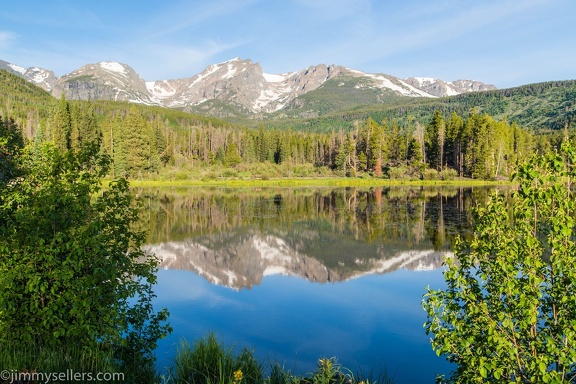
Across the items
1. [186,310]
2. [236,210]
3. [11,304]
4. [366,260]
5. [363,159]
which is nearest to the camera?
[11,304]

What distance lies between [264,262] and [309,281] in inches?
158

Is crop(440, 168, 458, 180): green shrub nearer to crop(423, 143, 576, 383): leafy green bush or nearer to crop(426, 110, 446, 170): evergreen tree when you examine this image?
crop(426, 110, 446, 170): evergreen tree

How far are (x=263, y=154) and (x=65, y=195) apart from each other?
12766cm

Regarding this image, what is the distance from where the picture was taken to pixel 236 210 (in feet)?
147

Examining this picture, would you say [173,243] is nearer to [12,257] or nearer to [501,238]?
[12,257]

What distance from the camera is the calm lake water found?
12.2 m

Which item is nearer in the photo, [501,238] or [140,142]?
[501,238]

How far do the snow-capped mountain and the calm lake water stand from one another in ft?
0.21

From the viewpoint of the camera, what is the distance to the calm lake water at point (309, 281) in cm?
1219

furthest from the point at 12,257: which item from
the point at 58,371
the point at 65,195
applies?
the point at 58,371

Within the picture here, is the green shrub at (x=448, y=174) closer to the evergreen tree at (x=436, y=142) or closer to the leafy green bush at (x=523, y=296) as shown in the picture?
the evergreen tree at (x=436, y=142)

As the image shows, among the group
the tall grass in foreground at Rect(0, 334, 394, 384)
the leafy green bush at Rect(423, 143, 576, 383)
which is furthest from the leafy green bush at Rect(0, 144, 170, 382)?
the leafy green bush at Rect(423, 143, 576, 383)

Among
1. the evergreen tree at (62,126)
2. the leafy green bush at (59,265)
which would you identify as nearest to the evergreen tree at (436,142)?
the evergreen tree at (62,126)

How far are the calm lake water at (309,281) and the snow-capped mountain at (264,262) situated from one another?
6cm
